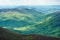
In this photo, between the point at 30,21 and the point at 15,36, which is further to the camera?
the point at 30,21

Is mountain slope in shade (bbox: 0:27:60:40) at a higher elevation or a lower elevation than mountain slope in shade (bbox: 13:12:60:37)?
lower

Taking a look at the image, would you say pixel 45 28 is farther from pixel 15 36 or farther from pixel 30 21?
pixel 15 36

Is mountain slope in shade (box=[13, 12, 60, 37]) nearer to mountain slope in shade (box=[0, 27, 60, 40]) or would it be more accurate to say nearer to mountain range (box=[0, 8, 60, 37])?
mountain range (box=[0, 8, 60, 37])

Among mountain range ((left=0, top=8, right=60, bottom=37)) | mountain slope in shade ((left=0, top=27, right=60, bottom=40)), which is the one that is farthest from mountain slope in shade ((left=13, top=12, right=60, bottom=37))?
mountain slope in shade ((left=0, top=27, right=60, bottom=40))

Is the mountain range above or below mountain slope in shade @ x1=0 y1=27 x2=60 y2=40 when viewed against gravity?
above

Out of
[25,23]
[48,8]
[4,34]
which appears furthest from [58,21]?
[4,34]

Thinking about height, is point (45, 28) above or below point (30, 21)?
below

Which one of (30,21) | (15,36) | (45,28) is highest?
(30,21)

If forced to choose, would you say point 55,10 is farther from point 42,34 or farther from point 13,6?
point 13,6

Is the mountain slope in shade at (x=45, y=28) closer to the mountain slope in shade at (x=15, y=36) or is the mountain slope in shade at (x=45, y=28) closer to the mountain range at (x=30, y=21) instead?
the mountain range at (x=30, y=21)

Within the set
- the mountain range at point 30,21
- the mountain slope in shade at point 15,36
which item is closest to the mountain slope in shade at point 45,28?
the mountain range at point 30,21

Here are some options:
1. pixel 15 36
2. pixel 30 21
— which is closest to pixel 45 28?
pixel 30 21
